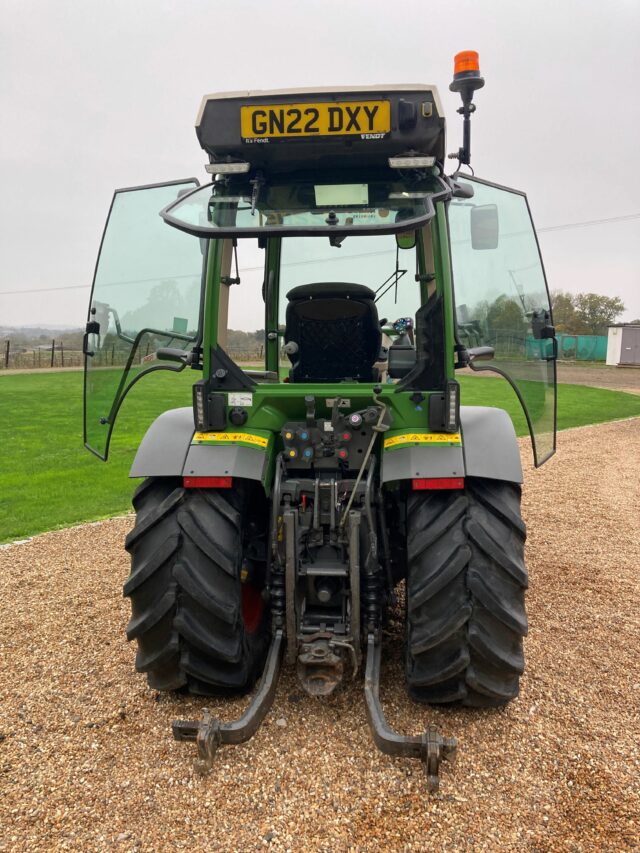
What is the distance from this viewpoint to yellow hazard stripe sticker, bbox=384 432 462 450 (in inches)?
113

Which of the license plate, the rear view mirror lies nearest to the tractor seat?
the rear view mirror

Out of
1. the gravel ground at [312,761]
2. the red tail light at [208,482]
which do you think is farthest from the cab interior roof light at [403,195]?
the gravel ground at [312,761]

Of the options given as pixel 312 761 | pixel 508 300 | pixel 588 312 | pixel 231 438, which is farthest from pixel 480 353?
pixel 588 312

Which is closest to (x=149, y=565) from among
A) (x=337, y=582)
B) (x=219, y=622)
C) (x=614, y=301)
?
(x=219, y=622)

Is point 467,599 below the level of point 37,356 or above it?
below

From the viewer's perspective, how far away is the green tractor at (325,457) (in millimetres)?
2680

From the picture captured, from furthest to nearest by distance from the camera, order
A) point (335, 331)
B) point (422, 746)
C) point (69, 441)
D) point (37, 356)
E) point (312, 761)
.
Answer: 1. point (37, 356)
2. point (69, 441)
3. point (335, 331)
4. point (312, 761)
5. point (422, 746)

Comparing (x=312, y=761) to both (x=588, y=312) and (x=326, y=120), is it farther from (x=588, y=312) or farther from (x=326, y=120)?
(x=588, y=312)

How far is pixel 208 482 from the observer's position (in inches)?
112

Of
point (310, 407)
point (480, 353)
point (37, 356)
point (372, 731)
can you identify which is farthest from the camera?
point (37, 356)

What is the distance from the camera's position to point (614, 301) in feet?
172

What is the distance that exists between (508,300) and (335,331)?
970 mm

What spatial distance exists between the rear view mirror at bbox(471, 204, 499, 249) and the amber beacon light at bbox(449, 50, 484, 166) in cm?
→ 27

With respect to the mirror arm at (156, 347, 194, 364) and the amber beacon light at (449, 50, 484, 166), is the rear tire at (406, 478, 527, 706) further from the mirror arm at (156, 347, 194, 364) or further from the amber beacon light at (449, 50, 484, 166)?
the amber beacon light at (449, 50, 484, 166)
